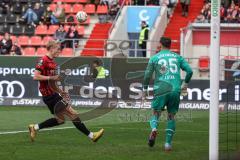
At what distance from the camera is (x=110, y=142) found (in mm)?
16359

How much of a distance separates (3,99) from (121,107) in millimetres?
4459

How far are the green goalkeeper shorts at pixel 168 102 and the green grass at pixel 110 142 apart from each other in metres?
0.79

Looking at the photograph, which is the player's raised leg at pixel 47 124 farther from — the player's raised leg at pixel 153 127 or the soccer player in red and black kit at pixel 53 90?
the player's raised leg at pixel 153 127

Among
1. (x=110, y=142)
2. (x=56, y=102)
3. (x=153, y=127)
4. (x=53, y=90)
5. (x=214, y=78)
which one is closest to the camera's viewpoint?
(x=214, y=78)

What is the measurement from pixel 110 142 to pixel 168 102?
1958mm

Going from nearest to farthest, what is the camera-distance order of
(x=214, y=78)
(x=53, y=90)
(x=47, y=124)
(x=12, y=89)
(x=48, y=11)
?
1. (x=214, y=78)
2. (x=53, y=90)
3. (x=47, y=124)
4. (x=12, y=89)
5. (x=48, y=11)

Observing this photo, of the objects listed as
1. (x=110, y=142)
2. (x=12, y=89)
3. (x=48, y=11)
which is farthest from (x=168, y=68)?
(x=48, y=11)

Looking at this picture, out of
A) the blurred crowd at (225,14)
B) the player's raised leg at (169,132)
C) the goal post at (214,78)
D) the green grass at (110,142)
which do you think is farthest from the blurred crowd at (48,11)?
the goal post at (214,78)

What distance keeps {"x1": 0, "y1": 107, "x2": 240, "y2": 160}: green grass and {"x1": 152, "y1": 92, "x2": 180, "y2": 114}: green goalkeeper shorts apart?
0.79m

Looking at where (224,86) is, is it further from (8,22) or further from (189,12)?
(8,22)

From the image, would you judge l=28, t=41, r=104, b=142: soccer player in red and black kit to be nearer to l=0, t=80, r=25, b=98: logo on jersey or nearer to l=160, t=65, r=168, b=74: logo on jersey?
l=160, t=65, r=168, b=74: logo on jersey

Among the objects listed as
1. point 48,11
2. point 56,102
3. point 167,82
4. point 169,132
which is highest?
point 48,11

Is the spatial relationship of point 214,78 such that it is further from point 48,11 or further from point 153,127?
point 48,11

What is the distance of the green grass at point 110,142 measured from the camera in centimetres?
1409
